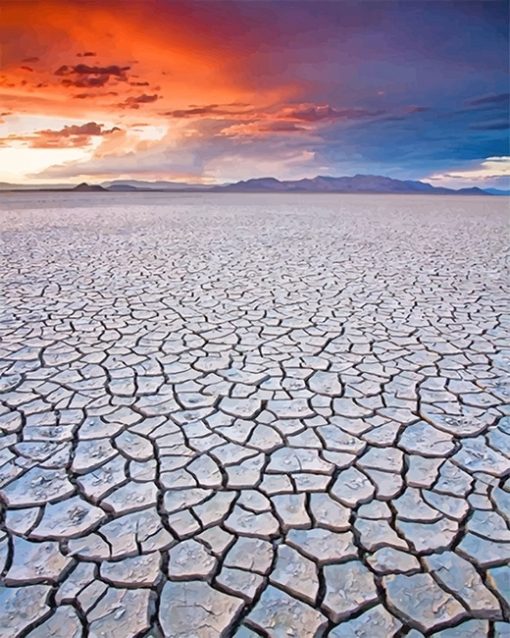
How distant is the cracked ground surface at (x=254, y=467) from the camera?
4.74ft

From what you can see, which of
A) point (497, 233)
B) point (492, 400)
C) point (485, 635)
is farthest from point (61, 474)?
point (497, 233)

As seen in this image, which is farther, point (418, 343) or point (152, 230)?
point (152, 230)

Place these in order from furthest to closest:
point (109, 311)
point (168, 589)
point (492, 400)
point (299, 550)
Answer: point (109, 311) < point (492, 400) < point (299, 550) < point (168, 589)

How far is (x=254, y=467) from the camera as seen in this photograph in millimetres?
2049

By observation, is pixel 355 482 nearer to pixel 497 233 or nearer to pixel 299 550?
pixel 299 550

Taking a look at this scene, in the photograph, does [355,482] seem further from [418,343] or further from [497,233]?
[497,233]

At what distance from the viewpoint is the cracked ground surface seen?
145 cm

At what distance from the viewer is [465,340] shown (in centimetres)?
357

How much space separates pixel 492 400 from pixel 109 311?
3.11 m

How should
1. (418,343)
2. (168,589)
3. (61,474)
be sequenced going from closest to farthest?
(168,589), (61,474), (418,343)

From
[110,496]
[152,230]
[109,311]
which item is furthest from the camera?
[152,230]

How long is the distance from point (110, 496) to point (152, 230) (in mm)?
9149

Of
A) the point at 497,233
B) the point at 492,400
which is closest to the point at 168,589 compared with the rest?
the point at 492,400

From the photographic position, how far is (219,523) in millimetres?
1739
